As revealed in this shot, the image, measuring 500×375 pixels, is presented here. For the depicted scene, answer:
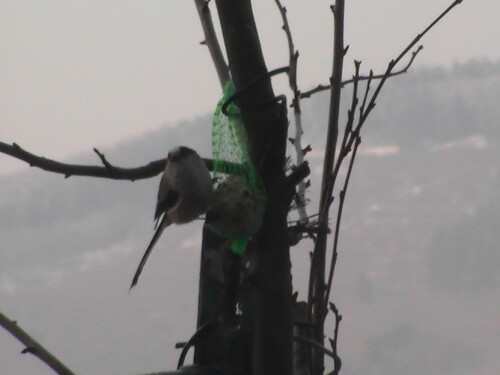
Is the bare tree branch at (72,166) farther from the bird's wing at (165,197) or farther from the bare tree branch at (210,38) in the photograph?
the bare tree branch at (210,38)

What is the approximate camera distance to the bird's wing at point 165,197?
68 centimetres

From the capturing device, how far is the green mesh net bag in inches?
26.0

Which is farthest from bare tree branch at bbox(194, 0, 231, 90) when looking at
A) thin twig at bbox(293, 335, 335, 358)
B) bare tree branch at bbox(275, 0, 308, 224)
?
thin twig at bbox(293, 335, 335, 358)

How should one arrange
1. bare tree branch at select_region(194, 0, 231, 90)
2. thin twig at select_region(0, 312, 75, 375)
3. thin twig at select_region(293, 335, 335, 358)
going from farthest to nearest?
bare tree branch at select_region(194, 0, 231, 90) → thin twig at select_region(293, 335, 335, 358) → thin twig at select_region(0, 312, 75, 375)

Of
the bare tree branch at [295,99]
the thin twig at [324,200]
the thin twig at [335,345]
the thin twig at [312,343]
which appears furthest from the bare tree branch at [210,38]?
the thin twig at [312,343]

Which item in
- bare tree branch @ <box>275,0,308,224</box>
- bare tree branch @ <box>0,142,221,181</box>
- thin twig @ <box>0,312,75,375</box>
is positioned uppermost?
bare tree branch @ <box>275,0,308,224</box>

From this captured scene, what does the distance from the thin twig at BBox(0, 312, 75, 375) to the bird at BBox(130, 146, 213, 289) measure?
0.51ft

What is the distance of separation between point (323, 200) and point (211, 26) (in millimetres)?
452

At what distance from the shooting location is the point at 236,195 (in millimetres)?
691

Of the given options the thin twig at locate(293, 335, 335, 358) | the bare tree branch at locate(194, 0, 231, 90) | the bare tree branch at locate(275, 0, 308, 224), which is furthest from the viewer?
the bare tree branch at locate(194, 0, 231, 90)

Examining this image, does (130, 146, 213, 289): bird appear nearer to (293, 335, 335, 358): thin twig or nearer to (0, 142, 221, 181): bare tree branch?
(0, 142, 221, 181): bare tree branch

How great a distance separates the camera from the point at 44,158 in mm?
751

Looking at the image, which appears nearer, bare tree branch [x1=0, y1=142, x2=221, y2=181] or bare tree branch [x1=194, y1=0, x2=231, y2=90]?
bare tree branch [x1=0, y1=142, x2=221, y2=181]

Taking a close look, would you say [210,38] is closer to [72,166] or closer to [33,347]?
[72,166]
